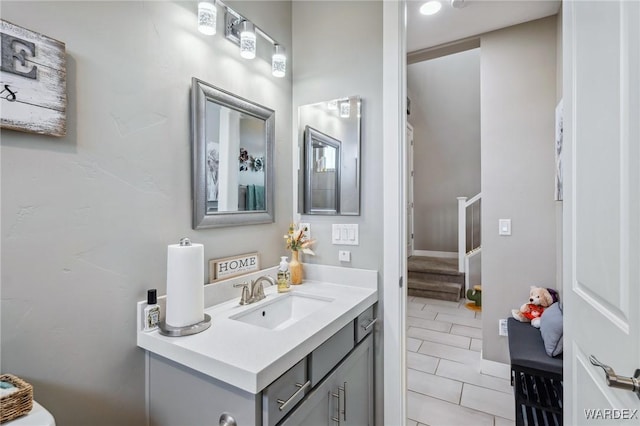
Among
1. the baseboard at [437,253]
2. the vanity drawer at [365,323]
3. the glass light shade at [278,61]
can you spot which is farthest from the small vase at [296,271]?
the baseboard at [437,253]

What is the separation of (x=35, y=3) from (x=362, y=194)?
4.71 feet

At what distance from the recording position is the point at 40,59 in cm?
85

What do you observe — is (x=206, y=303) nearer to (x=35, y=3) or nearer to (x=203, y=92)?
(x=203, y=92)

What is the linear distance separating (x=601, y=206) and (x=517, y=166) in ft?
5.63

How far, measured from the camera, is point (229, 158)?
4.83 feet

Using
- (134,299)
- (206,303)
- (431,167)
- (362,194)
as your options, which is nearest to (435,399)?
(362,194)

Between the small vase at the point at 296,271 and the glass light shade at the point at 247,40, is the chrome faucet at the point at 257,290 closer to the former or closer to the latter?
the small vase at the point at 296,271

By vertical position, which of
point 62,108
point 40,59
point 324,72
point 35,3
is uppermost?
point 324,72

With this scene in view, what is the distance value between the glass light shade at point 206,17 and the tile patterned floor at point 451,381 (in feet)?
7.94

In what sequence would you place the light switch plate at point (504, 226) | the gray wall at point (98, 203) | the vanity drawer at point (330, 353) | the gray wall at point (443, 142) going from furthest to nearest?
the gray wall at point (443, 142)
the light switch plate at point (504, 226)
the vanity drawer at point (330, 353)
the gray wall at point (98, 203)

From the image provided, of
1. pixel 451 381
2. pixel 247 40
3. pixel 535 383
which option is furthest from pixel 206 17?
pixel 451 381

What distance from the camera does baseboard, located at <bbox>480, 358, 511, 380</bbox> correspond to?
239cm

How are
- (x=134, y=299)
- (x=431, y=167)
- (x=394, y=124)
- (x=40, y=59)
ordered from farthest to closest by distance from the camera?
(x=431, y=167) → (x=394, y=124) → (x=134, y=299) → (x=40, y=59)

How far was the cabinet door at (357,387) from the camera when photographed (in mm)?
1283
